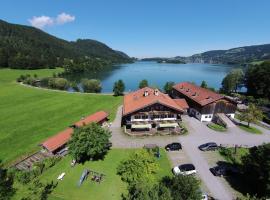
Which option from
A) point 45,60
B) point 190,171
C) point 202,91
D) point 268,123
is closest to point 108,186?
point 190,171

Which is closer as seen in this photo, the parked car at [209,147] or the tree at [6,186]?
the tree at [6,186]

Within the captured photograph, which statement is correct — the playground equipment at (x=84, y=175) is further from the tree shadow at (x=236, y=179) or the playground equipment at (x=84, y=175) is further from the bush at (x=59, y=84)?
the bush at (x=59, y=84)

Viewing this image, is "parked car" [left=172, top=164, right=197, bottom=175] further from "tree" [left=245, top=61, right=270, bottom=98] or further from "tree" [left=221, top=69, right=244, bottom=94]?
"tree" [left=221, top=69, right=244, bottom=94]

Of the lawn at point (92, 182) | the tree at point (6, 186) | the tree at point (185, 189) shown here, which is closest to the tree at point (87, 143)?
the lawn at point (92, 182)

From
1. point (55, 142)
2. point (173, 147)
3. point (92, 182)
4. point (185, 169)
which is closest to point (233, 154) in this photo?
point (173, 147)

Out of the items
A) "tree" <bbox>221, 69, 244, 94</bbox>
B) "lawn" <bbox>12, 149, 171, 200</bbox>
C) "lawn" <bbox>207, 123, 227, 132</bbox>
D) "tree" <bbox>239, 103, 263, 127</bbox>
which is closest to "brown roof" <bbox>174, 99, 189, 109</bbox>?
"lawn" <bbox>207, 123, 227, 132</bbox>

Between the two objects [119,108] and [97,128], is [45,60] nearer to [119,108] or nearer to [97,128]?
[119,108]
